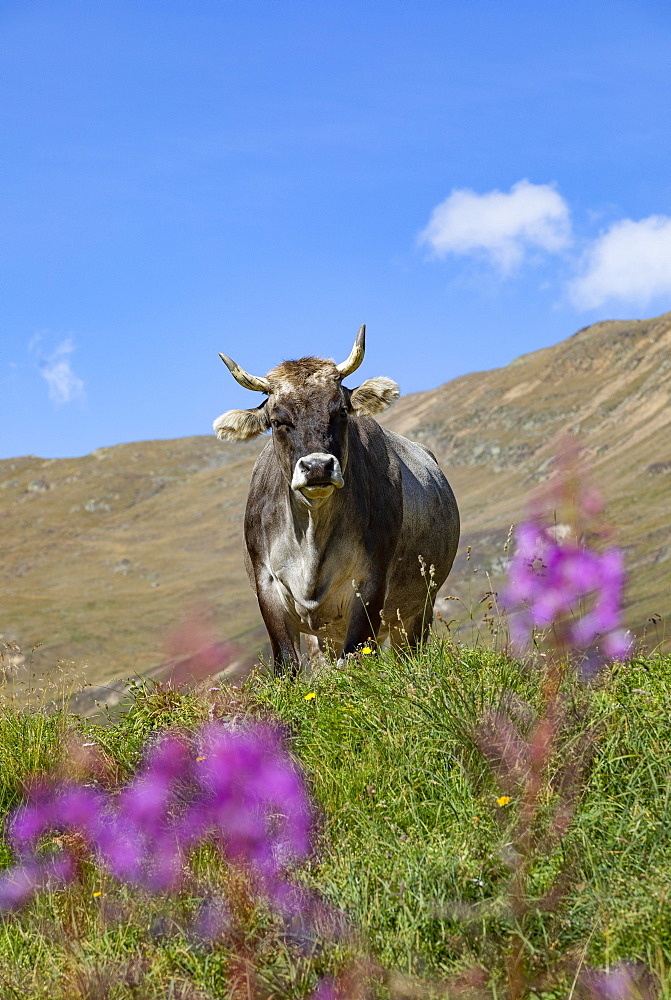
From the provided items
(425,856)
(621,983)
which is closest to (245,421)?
(425,856)

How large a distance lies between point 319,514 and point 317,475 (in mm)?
924

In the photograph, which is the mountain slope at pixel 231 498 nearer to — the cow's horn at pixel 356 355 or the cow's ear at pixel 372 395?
the cow's ear at pixel 372 395

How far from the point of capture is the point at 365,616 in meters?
8.73

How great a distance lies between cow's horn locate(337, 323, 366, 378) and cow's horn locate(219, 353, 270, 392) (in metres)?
0.67

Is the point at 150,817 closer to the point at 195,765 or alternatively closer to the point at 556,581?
the point at 195,765

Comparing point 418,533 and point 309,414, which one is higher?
point 309,414

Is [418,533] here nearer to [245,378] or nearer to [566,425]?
[245,378]

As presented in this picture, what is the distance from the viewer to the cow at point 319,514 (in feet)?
28.0

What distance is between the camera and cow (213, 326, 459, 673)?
28.0ft

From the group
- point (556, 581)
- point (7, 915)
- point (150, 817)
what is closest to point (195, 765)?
point (150, 817)

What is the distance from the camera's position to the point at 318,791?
206 inches

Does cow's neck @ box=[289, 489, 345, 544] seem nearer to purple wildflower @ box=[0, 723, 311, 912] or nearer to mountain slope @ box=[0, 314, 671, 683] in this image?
purple wildflower @ box=[0, 723, 311, 912]

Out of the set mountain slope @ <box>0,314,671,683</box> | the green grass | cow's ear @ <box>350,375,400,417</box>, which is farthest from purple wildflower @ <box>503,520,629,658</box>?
mountain slope @ <box>0,314,671,683</box>

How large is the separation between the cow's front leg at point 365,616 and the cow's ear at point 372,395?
1569 millimetres
